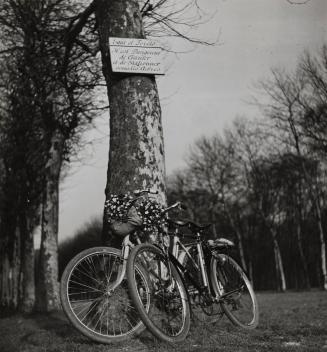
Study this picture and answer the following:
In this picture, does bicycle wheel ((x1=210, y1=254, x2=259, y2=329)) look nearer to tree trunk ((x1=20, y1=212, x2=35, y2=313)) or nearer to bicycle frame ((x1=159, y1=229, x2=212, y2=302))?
bicycle frame ((x1=159, y1=229, x2=212, y2=302))

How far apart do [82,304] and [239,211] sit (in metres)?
35.7

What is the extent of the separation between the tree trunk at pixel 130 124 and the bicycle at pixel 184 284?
2.60 feet

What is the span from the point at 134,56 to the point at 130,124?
89 cm

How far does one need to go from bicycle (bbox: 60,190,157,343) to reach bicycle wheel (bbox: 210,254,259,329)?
44.5 inches

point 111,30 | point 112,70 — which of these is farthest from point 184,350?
A: point 111,30

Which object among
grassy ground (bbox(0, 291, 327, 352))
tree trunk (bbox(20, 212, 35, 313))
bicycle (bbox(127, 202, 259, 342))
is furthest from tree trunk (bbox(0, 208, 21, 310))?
bicycle (bbox(127, 202, 259, 342))

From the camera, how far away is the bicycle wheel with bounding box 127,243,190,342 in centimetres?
456

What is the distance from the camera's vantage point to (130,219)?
4.83 m

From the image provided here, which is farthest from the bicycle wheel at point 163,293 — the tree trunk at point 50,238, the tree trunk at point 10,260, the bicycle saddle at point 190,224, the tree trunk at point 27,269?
the tree trunk at point 10,260

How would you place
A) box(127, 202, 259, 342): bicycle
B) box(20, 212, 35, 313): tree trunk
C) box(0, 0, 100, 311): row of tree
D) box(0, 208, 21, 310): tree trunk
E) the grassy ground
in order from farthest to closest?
box(0, 208, 21, 310): tree trunk
box(20, 212, 35, 313): tree trunk
box(0, 0, 100, 311): row of tree
box(127, 202, 259, 342): bicycle
the grassy ground

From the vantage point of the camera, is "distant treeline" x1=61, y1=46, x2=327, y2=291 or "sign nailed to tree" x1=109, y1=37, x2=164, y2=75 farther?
"distant treeline" x1=61, y1=46, x2=327, y2=291

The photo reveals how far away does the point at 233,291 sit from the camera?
565 centimetres

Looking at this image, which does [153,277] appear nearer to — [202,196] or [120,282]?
[120,282]

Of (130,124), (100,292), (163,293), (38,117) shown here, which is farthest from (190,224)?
(38,117)
